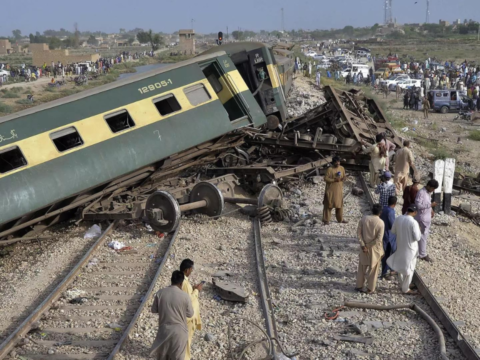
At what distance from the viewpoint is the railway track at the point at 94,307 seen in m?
7.39

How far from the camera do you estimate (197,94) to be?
1345cm

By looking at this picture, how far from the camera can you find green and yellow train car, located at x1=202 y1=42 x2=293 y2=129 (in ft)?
55.2

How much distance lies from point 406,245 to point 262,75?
924 centimetres

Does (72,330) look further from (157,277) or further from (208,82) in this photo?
(208,82)

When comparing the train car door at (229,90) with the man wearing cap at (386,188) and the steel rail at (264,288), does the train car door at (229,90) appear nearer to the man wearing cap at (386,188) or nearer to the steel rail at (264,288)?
the steel rail at (264,288)

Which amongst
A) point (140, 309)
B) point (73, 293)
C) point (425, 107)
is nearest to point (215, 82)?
point (73, 293)

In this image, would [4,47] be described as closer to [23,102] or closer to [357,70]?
[357,70]

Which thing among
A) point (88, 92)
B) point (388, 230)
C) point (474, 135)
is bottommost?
point (474, 135)

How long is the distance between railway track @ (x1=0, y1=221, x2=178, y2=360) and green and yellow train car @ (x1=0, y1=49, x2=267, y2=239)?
140 cm

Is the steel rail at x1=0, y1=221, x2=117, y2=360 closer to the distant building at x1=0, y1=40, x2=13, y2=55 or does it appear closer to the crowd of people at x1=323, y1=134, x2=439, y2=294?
the crowd of people at x1=323, y1=134, x2=439, y2=294

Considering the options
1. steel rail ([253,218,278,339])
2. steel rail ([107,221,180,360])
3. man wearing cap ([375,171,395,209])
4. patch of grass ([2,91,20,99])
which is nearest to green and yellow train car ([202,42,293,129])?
steel rail ([253,218,278,339])

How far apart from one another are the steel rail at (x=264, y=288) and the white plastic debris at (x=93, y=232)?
121 inches

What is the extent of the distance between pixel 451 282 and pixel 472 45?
107m

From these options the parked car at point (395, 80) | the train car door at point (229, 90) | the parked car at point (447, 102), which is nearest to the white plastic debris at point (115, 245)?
the train car door at point (229, 90)
